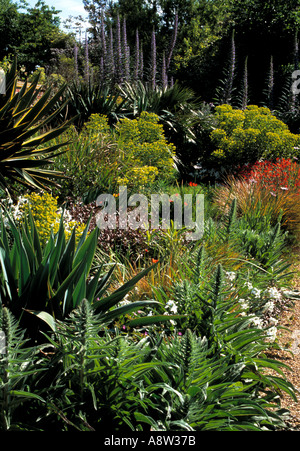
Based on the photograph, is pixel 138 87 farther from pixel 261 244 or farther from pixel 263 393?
pixel 263 393

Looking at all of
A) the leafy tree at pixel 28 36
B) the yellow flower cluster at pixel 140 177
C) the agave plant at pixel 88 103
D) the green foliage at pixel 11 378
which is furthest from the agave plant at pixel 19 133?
the leafy tree at pixel 28 36

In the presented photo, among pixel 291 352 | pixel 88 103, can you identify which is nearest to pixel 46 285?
pixel 291 352

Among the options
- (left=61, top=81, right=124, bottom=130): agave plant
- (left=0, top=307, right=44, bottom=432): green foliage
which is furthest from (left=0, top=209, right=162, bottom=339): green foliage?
(left=61, top=81, right=124, bottom=130): agave plant

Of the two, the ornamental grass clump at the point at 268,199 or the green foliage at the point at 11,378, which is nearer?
the green foliage at the point at 11,378

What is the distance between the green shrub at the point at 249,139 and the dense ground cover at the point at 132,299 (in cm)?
70

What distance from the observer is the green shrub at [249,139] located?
324 inches

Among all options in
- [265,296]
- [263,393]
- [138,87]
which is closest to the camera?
[263,393]

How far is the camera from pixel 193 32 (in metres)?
31.5

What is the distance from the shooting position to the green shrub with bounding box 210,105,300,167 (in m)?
8.23

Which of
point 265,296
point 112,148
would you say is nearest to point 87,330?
point 265,296

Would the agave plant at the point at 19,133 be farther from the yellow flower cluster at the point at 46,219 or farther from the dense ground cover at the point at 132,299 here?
the yellow flower cluster at the point at 46,219

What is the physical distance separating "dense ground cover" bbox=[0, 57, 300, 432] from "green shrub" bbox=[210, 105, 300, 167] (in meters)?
0.70
